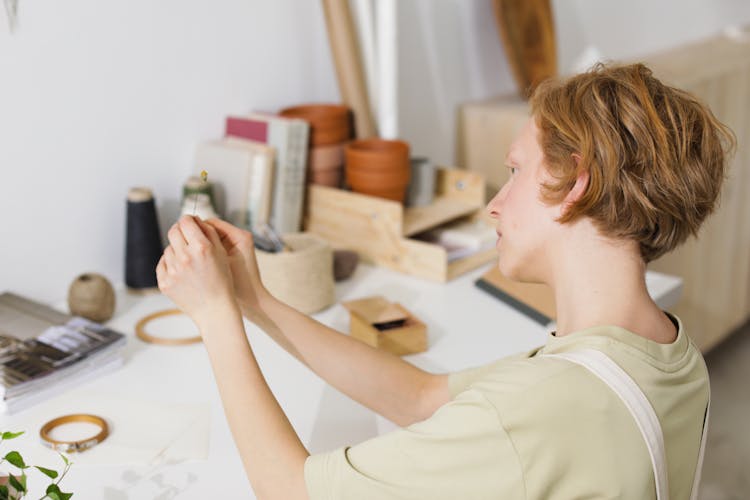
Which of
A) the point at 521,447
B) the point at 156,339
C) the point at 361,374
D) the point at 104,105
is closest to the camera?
the point at 521,447

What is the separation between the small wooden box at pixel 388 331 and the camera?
1.24 meters

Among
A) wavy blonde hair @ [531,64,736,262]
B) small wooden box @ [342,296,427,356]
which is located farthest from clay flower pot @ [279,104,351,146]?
wavy blonde hair @ [531,64,736,262]

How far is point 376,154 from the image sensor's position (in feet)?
5.23

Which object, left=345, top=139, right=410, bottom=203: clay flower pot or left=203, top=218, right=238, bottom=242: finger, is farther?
left=345, top=139, right=410, bottom=203: clay flower pot

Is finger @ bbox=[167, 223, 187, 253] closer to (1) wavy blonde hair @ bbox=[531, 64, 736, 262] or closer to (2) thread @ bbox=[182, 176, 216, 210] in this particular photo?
(1) wavy blonde hair @ bbox=[531, 64, 736, 262]

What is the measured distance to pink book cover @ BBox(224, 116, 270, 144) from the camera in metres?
1.56

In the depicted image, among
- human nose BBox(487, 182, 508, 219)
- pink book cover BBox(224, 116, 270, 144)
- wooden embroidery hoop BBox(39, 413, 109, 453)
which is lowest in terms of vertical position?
wooden embroidery hoop BBox(39, 413, 109, 453)

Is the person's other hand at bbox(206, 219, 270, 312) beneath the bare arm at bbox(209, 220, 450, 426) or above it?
above

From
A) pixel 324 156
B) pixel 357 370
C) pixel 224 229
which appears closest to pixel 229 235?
pixel 224 229

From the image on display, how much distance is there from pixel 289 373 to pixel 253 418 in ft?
1.19

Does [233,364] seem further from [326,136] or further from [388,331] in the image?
[326,136]

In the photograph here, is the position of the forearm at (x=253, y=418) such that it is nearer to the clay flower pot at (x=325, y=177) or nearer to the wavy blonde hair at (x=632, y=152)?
the wavy blonde hair at (x=632, y=152)

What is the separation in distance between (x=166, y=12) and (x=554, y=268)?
91 centimetres

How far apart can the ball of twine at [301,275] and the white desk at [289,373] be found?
4cm
